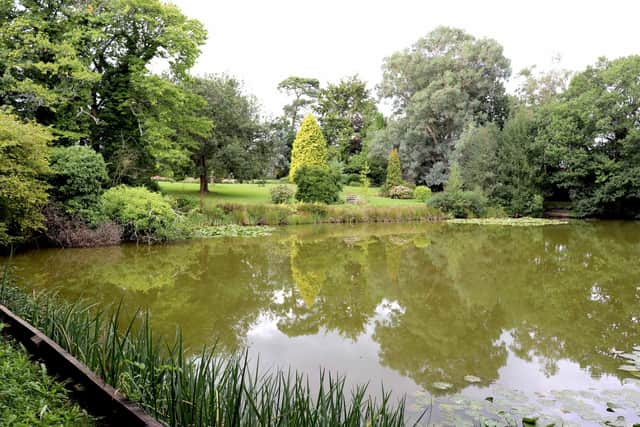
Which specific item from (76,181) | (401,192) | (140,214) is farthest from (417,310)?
(401,192)

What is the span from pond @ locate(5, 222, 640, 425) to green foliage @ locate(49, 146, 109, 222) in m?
1.17

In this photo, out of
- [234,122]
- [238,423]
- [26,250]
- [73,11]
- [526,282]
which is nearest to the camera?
[238,423]

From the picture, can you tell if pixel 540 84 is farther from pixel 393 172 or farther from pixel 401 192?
pixel 401 192

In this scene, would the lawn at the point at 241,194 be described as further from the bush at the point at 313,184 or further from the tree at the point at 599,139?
the tree at the point at 599,139

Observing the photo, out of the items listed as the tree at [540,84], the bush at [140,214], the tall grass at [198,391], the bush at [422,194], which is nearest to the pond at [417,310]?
the bush at [140,214]

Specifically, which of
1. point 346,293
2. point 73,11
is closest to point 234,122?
point 73,11

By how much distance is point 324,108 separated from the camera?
40.5 m

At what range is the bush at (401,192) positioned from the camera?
27719mm

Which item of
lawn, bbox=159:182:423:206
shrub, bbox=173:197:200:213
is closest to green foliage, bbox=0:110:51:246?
shrub, bbox=173:197:200:213

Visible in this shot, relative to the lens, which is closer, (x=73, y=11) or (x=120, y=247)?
(x=120, y=247)

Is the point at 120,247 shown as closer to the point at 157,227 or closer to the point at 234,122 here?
the point at 157,227

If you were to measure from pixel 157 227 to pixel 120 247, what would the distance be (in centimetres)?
111

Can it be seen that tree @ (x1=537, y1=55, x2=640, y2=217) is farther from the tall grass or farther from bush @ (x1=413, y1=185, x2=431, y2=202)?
the tall grass

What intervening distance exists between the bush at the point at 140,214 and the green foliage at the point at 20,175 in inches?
78.6
